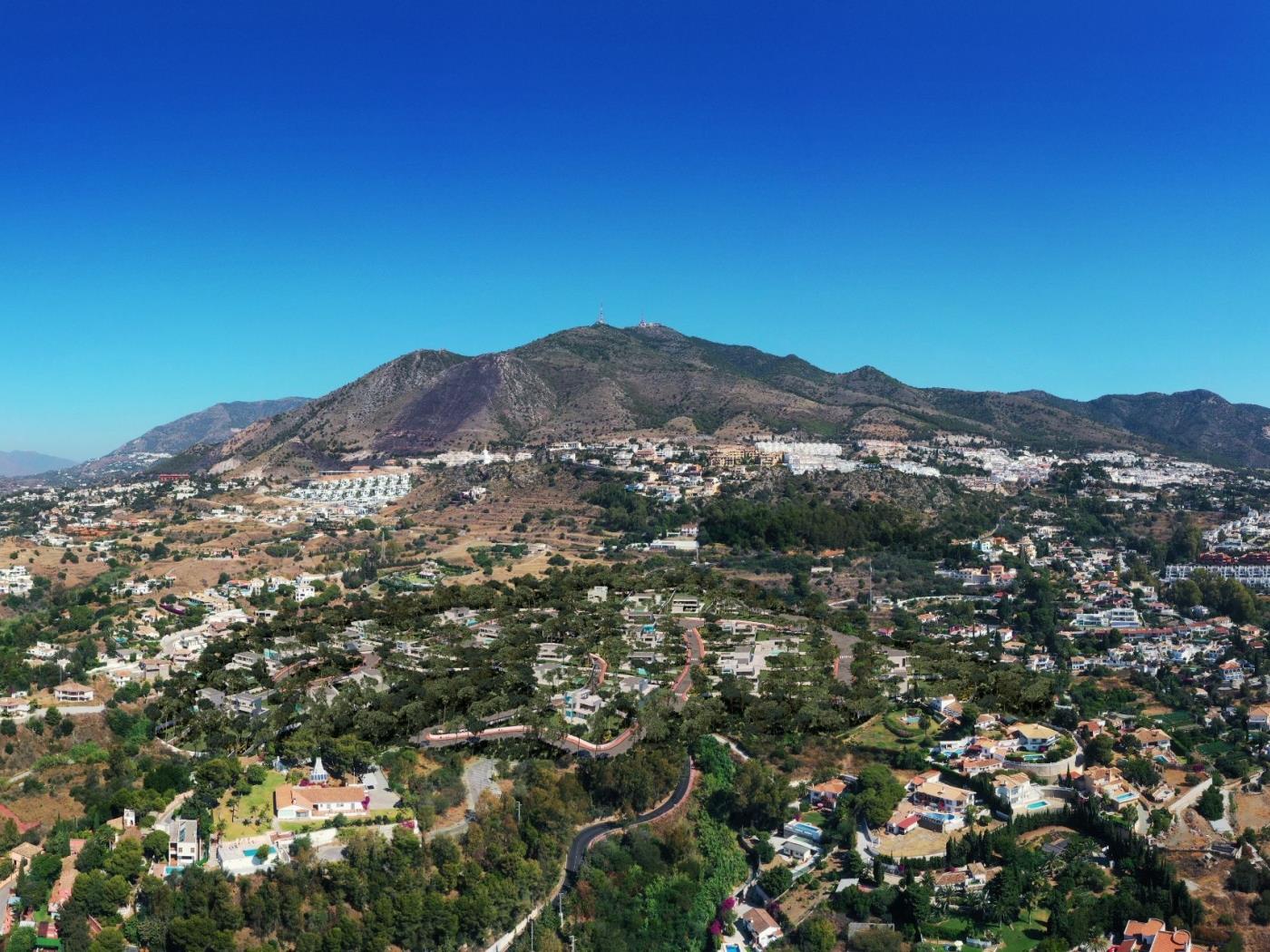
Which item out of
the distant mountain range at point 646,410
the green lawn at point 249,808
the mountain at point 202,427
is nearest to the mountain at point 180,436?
the mountain at point 202,427

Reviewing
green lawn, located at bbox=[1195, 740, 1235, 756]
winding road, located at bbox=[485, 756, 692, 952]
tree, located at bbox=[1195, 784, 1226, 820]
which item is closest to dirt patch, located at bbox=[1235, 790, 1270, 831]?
tree, located at bbox=[1195, 784, 1226, 820]

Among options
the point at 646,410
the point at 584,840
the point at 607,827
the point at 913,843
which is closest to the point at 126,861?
the point at 584,840

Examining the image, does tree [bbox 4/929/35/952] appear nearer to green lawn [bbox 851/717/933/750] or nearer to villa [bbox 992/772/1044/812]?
green lawn [bbox 851/717/933/750]

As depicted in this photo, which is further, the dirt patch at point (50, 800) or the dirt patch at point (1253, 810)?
the dirt patch at point (1253, 810)

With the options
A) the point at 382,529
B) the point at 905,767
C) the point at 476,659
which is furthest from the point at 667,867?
the point at 382,529

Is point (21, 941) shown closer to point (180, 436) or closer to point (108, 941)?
point (108, 941)

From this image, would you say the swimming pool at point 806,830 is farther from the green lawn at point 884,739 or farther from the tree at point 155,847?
the tree at point 155,847
